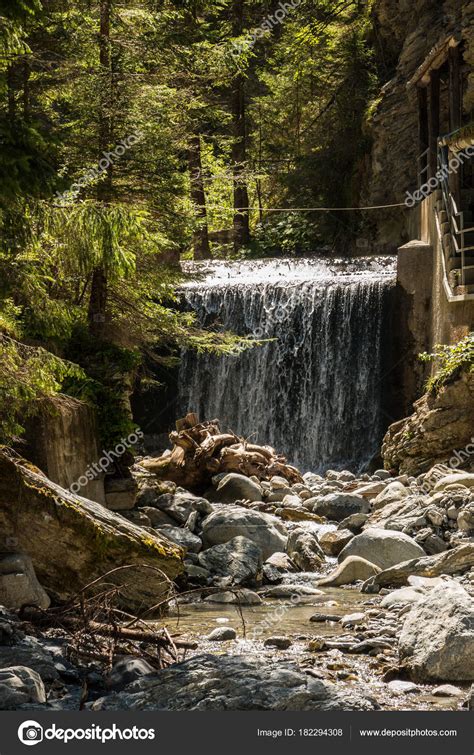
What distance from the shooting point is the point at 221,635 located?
7449 millimetres

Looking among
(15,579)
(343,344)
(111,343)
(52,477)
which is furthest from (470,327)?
(15,579)

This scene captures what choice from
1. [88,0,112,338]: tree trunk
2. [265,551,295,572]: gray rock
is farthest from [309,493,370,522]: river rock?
[88,0,112,338]: tree trunk

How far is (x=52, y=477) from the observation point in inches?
408

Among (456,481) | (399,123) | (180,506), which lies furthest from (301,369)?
(399,123)

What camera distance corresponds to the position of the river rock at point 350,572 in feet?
31.7

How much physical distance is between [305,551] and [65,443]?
2693 millimetres

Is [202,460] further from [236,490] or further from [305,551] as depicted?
[305,551]

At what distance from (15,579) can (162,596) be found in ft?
4.48

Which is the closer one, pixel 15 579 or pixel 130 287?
pixel 15 579

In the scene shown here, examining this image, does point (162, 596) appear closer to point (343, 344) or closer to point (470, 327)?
point (470, 327)

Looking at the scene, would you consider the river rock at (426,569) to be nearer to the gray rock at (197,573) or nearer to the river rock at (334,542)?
the gray rock at (197,573)

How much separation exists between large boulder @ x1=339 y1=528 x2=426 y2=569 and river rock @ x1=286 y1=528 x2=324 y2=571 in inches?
13.1

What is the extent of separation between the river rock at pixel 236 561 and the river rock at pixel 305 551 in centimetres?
49

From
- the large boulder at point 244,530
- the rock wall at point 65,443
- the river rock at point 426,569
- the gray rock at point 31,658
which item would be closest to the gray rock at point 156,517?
the rock wall at point 65,443
